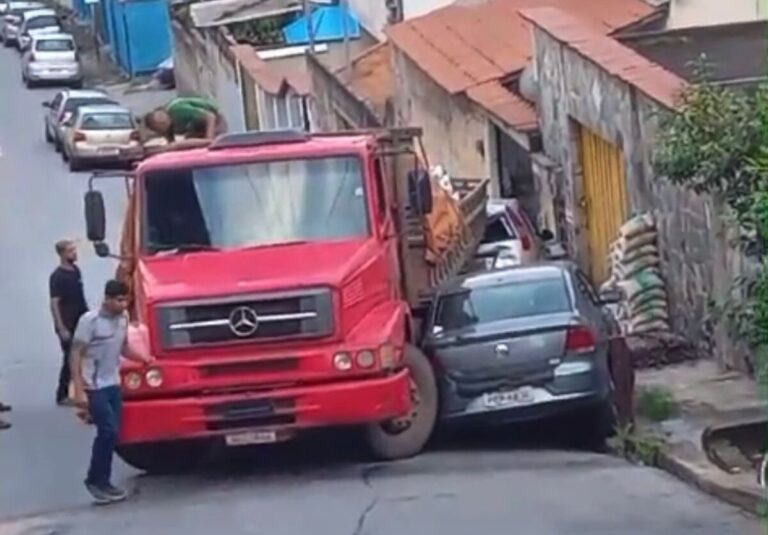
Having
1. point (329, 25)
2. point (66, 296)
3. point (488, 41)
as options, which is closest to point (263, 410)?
point (66, 296)

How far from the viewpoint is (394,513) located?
49.3 ft

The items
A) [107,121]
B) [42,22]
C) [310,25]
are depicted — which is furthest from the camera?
[42,22]

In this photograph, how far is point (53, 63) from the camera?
61.7m

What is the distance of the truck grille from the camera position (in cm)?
1683

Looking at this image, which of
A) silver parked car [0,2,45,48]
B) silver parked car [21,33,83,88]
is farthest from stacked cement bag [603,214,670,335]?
silver parked car [0,2,45,48]

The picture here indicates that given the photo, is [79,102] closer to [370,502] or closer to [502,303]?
[502,303]

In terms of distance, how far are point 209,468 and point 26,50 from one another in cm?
4796

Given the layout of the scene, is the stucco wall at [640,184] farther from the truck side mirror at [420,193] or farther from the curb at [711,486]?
the curb at [711,486]

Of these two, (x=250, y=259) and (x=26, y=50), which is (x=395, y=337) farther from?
(x=26, y=50)

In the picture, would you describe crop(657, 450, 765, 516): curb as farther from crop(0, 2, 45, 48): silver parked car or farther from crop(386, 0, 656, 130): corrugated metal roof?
crop(0, 2, 45, 48): silver parked car

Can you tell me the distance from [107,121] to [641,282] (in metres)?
24.2

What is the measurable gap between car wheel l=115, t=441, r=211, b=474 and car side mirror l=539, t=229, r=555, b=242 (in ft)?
35.2

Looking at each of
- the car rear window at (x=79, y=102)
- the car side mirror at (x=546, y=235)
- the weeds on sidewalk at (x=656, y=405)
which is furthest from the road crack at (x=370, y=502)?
the car rear window at (x=79, y=102)

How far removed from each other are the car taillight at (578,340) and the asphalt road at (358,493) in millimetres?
850
